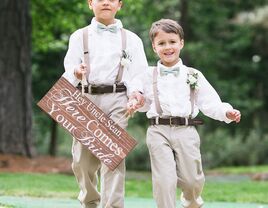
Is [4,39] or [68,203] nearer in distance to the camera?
[68,203]

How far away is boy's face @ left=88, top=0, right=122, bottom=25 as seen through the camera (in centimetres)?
587

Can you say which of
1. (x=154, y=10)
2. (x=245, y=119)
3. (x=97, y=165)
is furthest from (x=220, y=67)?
(x=97, y=165)

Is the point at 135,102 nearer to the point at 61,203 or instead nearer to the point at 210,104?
Result: the point at 210,104

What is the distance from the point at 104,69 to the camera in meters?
5.79

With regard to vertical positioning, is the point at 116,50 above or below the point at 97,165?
above

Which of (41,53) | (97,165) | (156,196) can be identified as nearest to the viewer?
(156,196)

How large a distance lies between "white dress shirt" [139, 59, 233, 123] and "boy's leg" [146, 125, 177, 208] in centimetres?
17

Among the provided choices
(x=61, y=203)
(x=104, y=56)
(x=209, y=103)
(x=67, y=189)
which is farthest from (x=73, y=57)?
(x=67, y=189)

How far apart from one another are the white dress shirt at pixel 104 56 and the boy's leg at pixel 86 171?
21.9 inches

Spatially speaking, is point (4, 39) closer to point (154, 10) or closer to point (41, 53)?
point (41, 53)

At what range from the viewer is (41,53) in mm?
21578

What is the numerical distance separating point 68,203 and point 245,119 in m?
22.0

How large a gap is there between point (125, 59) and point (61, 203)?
8.97 ft

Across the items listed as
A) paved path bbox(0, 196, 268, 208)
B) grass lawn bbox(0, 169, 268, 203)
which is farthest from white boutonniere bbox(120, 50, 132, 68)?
grass lawn bbox(0, 169, 268, 203)
